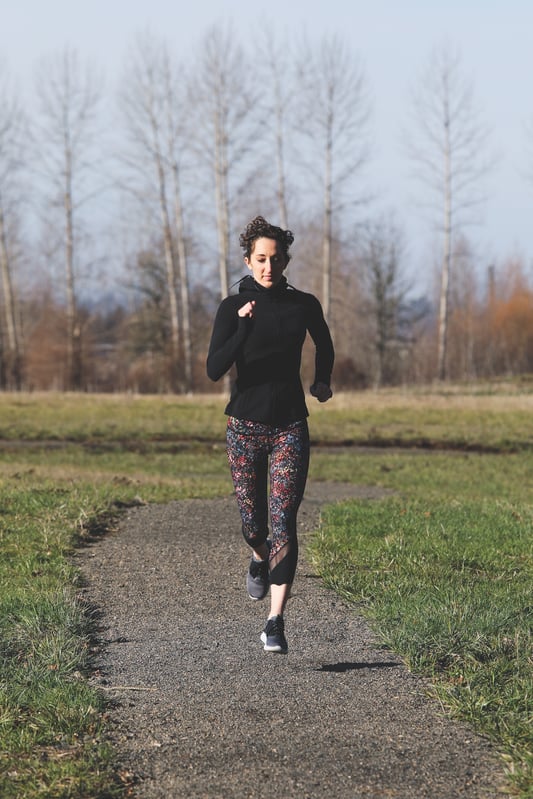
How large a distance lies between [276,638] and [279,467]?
Answer: 948 mm

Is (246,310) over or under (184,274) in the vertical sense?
under

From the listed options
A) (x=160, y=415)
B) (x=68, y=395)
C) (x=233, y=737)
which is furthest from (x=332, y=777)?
(x=68, y=395)

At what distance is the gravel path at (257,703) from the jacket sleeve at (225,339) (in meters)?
1.64

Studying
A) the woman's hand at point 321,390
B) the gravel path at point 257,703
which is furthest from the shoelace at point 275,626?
the woman's hand at point 321,390

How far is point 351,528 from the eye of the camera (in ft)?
30.8

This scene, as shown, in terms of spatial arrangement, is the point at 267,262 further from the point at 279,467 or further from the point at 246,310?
the point at 279,467

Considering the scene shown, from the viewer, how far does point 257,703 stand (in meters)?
5.12

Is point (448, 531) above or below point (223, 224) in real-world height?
below

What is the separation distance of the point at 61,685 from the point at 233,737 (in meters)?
1.03

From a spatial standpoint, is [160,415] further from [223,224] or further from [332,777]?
[332,777]

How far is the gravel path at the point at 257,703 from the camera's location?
169 inches

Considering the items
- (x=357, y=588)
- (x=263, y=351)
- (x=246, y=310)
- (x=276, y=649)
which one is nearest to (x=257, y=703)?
(x=276, y=649)

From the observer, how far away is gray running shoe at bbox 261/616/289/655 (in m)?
5.76

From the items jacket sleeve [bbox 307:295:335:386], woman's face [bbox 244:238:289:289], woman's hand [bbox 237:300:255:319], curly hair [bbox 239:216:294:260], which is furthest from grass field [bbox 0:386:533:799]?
curly hair [bbox 239:216:294:260]
